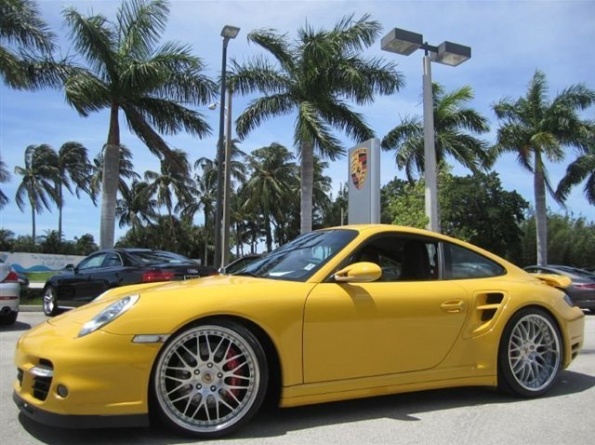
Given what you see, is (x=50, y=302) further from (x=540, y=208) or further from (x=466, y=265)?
(x=540, y=208)

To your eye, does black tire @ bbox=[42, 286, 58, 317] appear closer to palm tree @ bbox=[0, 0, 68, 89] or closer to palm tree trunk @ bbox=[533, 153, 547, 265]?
palm tree @ bbox=[0, 0, 68, 89]

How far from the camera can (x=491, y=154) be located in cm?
2825

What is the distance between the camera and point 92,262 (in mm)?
11734

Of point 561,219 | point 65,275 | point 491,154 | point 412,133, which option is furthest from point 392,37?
point 561,219

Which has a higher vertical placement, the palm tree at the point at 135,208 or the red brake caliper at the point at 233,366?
the palm tree at the point at 135,208

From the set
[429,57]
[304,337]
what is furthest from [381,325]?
[429,57]

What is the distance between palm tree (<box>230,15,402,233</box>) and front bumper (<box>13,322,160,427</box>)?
15.6m

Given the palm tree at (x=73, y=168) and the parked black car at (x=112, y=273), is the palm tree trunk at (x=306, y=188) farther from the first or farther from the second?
the palm tree at (x=73, y=168)

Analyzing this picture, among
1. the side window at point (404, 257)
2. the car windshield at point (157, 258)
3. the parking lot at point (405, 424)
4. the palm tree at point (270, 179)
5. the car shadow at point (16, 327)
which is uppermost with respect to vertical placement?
the palm tree at point (270, 179)

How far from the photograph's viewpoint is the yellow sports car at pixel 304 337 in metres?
3.53

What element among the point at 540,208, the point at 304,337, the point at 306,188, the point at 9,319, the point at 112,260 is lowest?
the point at 9,319

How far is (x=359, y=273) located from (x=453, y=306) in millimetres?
985

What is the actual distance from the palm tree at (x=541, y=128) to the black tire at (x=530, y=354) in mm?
23638

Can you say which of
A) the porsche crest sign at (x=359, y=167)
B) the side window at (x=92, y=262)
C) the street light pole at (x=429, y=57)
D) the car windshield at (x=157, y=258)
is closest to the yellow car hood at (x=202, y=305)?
the car windshield at (x=157, y=258)
